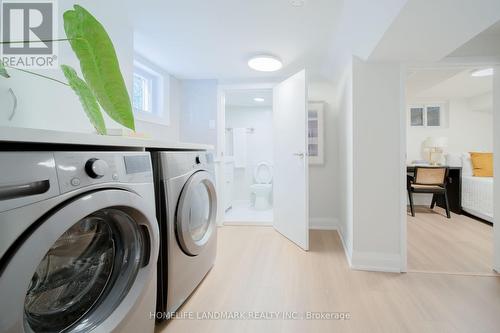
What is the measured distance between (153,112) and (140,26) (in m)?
1.04

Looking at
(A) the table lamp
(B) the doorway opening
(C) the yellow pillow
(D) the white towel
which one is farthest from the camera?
(D) the white towel

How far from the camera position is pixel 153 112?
2760 millimetres

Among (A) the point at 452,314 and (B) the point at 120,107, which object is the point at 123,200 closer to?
(B) the point at 120,107

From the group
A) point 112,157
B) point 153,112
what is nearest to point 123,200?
point 112,157

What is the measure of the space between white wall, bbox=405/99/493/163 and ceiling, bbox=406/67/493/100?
274mm

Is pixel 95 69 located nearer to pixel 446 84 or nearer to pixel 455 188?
pixel 446 84

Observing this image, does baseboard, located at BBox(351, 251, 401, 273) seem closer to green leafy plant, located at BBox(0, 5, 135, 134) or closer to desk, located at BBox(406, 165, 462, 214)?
green leafy plant, located at BBox(0, 5, 135, 134)

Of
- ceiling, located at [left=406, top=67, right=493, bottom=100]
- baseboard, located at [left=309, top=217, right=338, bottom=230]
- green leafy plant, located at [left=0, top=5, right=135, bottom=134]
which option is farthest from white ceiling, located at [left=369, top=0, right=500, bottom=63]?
baseboard, located at [left=309, top=217, right=338, bottom=230]

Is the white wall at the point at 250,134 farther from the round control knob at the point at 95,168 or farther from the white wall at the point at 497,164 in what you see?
the round control knob at the point at 95,168

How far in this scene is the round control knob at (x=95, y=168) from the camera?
671mm

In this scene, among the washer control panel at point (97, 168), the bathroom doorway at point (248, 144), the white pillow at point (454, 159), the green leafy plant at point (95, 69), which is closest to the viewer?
the washer control panel at point (97, 168)

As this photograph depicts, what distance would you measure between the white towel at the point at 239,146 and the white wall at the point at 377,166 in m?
2.81

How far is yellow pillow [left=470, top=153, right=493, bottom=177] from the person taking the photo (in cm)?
343

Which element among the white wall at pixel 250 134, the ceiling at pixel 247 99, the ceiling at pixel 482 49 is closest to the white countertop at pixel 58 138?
the ceiling at pixel 482 49
